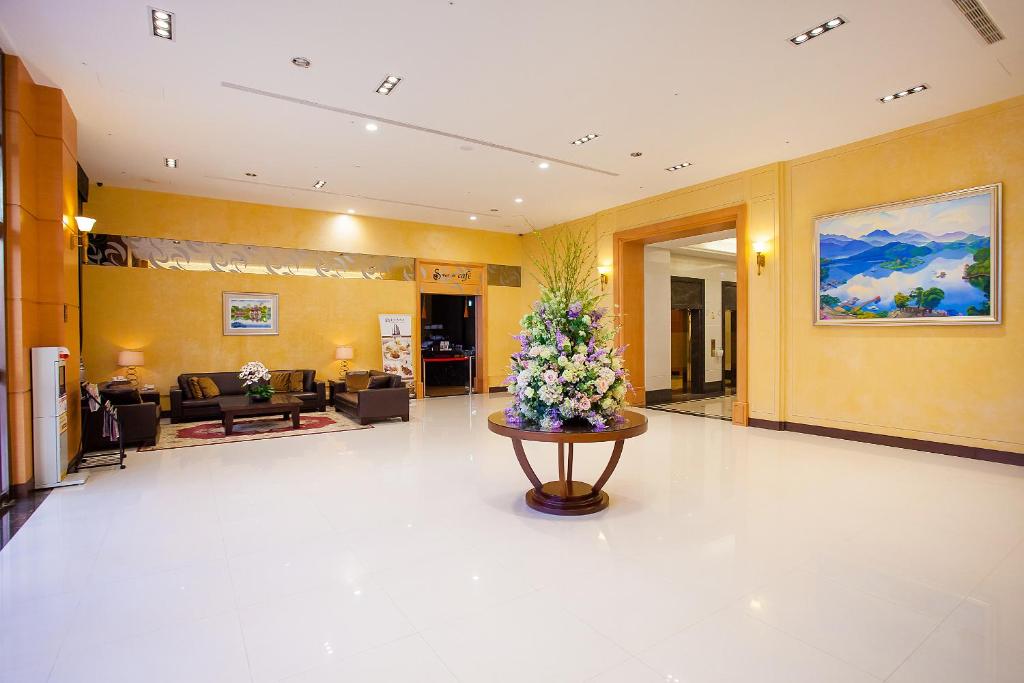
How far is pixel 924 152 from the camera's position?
667 cm

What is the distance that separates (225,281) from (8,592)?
8.21 metres

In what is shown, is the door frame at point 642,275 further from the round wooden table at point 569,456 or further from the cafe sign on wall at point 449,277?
the round wooden table at point 569,456

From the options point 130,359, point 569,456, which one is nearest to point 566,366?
point 569,456

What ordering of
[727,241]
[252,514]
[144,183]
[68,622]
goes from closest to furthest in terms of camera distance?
1. [68,622]
2. [252,514]
3. [144,183]
4. [727,241]

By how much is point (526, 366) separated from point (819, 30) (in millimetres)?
3946

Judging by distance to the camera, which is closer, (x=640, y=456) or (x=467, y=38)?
(x=467, y=38)

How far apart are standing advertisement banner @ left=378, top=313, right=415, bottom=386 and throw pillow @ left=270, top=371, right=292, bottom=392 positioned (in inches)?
84.9

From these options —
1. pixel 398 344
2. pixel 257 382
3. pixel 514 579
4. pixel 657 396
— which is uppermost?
pixel 398 344

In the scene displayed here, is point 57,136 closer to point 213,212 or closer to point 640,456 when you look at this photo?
point 213,212

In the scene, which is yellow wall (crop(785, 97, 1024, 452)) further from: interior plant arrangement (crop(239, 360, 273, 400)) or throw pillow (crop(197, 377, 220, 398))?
throw pillow (crop(197, 377, 220, 398))

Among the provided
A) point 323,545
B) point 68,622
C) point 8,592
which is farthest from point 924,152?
point 8,592

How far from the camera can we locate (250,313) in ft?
35.0

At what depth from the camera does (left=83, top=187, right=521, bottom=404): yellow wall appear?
955cm

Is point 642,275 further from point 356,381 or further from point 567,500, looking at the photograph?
point 567,500
